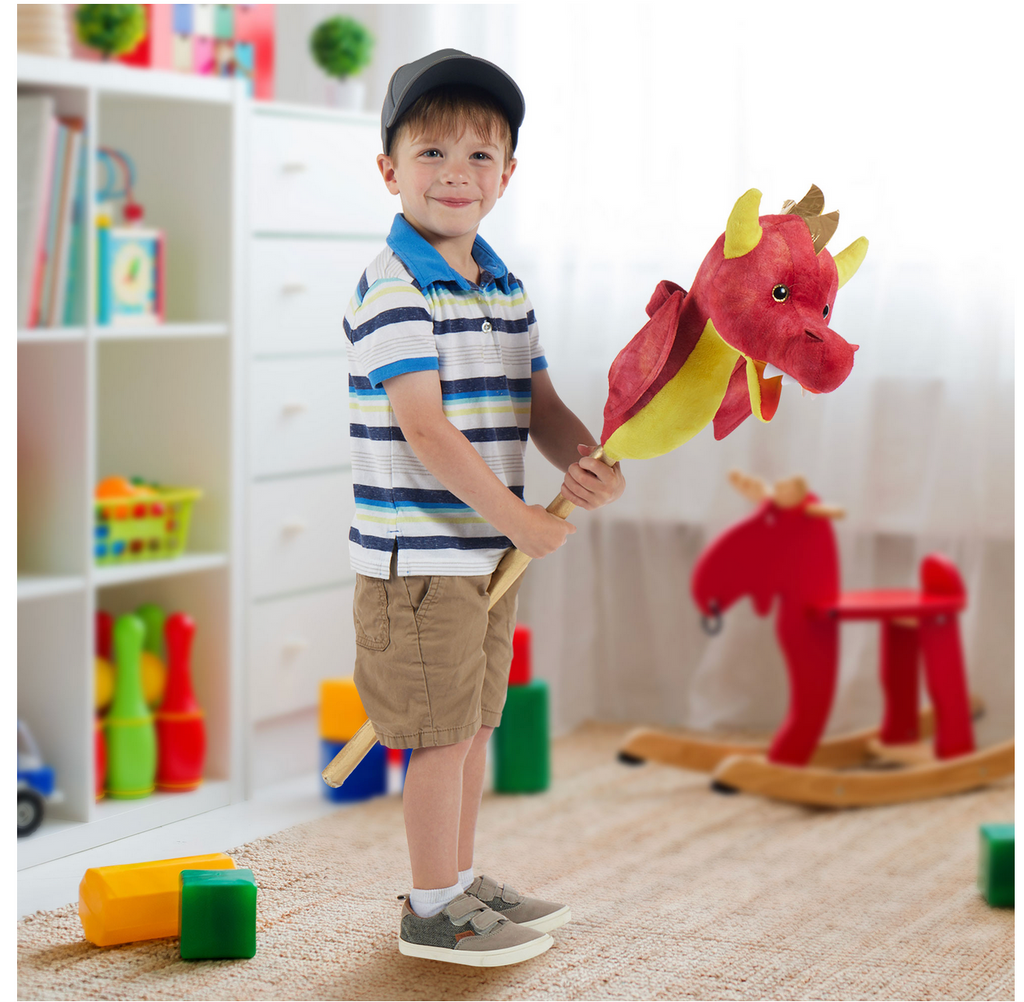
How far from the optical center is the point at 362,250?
2.53 ft

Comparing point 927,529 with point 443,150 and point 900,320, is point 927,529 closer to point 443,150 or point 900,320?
point 900,320

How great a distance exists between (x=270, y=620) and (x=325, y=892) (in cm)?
71

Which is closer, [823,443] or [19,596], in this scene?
[19,596]

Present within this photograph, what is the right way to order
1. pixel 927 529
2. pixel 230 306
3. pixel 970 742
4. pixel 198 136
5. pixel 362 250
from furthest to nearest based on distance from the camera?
pixel 927 529 < pixel 970 742 < pixel 230 306 < pixel 198 136 < pixel 362 250

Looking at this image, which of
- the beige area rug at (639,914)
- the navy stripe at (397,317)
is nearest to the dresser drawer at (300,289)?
the navy stripe at (397,317)

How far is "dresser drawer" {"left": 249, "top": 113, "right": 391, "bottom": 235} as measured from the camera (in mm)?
1029

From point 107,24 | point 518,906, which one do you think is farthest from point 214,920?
point 107,24

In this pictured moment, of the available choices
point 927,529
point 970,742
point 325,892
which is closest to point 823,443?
point 927,529

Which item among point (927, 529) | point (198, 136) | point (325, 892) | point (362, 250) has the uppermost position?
point (198, 136)

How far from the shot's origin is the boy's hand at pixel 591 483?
672mm

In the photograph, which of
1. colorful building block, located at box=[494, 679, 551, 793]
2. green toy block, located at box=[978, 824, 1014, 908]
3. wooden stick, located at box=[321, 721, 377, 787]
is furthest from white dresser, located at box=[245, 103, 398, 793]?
green toy block, located at box=[978, 824, 1014, 908]

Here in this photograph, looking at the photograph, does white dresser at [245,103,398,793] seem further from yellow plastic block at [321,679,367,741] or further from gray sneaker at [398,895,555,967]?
gray sneaker at [398,895,555,967]

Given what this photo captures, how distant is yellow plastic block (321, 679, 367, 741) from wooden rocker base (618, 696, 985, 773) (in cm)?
55

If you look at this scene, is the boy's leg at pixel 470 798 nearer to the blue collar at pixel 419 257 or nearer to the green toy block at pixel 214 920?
the green toy block at pixel 214 920
